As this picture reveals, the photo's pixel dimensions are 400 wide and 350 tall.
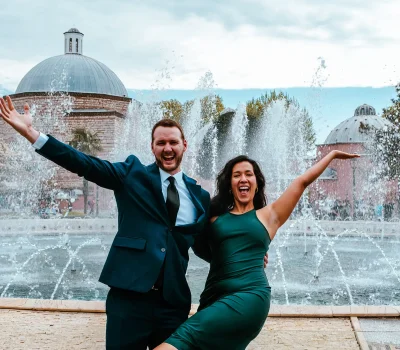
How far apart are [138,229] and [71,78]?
157ft

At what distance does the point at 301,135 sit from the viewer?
32844 millimetres

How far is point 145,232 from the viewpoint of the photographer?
8.46 feet

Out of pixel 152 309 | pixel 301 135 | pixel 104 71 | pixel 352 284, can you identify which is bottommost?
pixel 352 284

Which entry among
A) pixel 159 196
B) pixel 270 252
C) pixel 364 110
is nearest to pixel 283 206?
pixel 159 196

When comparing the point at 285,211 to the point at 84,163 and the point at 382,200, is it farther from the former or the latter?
the point at 382,200

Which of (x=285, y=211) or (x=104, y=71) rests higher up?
(x=104, y=71)

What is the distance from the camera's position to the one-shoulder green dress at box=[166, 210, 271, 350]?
95.8 inches

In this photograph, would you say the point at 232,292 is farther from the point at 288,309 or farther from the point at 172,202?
the point at 288,309

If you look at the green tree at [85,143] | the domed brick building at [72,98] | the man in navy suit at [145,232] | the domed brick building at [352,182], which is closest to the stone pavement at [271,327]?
the man in navy suit at [145,232]

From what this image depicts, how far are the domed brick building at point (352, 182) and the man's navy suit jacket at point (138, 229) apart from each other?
1237 inches

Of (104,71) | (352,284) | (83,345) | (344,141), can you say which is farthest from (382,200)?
(83,345)

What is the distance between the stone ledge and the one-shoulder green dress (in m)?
2.34

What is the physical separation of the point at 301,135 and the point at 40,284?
1024 inches

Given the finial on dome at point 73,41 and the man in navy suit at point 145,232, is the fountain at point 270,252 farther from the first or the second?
the finial on dome at point 73,41
